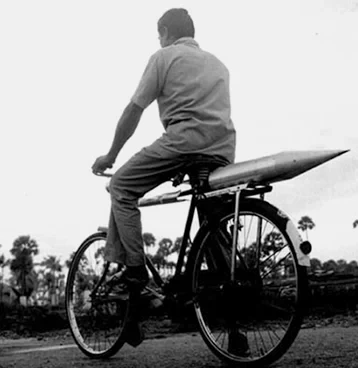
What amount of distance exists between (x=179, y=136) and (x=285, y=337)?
1.38m

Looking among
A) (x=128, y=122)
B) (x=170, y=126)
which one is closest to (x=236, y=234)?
(x=170, y=126)

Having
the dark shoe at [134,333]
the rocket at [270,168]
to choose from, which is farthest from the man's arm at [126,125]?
the dark shoe at [134,333]

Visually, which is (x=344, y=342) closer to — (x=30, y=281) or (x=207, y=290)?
(x=207, y=290)

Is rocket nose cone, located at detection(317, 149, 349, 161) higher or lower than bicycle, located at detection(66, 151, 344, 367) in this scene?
higher

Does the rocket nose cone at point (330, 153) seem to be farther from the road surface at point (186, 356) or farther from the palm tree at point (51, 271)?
the palm tree at point (51, 271)

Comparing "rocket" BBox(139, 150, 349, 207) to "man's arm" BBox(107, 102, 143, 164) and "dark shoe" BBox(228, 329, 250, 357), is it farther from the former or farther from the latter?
"dark shoe" BBox(228, 329, 250, 357)

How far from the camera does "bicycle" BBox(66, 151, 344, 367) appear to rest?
3955 millimetres

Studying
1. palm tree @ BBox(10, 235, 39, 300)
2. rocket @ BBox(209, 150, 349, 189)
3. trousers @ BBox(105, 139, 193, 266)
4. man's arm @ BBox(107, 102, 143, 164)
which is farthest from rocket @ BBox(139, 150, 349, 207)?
palm tree @ BBox(10, 235, 39, 300)

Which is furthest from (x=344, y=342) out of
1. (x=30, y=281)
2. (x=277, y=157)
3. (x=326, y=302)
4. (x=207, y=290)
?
(x=30, y=281)

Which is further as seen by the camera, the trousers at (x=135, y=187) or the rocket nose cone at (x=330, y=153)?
the trousers at (x=135, y=187)

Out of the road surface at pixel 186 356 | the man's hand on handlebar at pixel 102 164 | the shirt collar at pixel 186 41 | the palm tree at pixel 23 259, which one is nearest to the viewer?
the road surface at pixel 186 356

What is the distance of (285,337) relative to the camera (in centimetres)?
388

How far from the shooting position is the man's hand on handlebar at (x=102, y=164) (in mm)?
5052

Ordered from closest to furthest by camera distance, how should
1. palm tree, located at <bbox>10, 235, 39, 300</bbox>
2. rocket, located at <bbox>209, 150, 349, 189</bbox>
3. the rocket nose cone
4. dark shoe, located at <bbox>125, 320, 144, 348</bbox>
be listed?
the rocket nose cone < rocket, located at <bbox>209, 150, 349, 189</bbox> < dark shoe, located at <bbox>125, 320, 144, 348</bbox> < palm tree, located at <bbox>10, 235, 39, 300</bbox>
